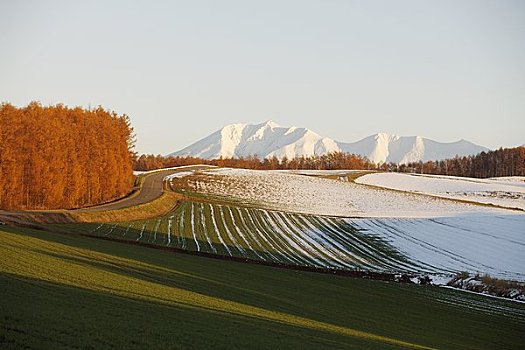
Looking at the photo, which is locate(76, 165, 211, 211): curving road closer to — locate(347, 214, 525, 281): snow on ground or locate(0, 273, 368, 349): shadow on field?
locate(347, 214, 525, 281): snow on ground

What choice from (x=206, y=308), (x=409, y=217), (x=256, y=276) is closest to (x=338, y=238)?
(x=409, y=217)

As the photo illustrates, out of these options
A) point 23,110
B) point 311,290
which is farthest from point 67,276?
point 23,110

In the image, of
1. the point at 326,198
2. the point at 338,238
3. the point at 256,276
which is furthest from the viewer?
the point at 326,198

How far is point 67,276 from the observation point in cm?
2055

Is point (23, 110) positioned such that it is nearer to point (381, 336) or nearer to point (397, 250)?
point (397, 250)

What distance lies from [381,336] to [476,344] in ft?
16.5

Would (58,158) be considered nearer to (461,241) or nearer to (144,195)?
(144,195)

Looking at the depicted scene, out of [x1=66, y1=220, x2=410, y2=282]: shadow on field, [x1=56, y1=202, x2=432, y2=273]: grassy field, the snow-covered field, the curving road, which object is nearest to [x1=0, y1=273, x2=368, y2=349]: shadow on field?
[x1=66, y1=220, x2=410, y2=282]: shadow on field

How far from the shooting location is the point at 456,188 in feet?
377

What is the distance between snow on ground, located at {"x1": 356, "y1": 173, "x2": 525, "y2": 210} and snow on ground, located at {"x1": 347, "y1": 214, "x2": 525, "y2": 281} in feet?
72.2

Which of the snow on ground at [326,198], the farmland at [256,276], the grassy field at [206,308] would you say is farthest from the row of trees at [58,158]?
the grassy field at [206,308]

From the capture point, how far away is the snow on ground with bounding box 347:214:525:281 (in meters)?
52.4

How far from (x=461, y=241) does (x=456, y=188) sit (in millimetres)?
55414

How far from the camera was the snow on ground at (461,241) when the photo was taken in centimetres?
5238
